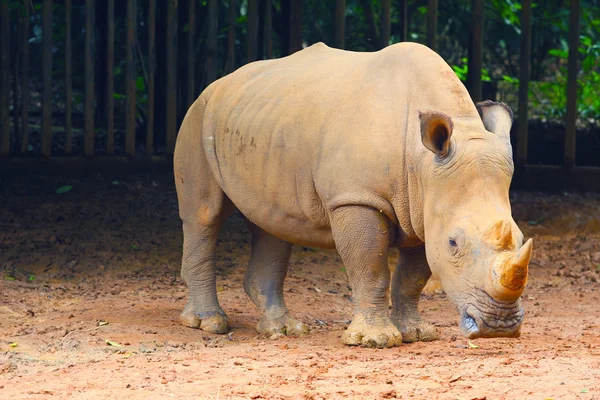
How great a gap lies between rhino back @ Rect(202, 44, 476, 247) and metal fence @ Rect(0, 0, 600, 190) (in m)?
3.30

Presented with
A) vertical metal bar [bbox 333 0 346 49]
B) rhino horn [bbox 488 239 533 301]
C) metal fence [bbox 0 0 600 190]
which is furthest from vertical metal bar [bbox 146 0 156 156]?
rhino horn [bbox 488 239 533 301]

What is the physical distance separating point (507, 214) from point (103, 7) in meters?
6.84

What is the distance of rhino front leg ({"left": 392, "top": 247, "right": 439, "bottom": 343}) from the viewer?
6465 mm

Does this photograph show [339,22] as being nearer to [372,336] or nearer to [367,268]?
[367,268]

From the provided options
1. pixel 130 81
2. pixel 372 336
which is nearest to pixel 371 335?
pixel 372 336

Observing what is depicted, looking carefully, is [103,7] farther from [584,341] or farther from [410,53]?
[584,341]

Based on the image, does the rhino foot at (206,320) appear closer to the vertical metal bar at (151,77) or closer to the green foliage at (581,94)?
the vertical metal bar at (151,77)

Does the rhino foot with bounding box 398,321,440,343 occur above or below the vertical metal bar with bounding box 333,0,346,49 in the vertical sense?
below

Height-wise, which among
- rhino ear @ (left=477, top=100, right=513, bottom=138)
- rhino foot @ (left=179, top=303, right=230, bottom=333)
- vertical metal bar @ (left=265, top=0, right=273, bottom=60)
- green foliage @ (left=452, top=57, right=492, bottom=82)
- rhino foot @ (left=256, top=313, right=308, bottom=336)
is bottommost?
rhino foot @ (left=179, top=303, right=230, bottom=333)

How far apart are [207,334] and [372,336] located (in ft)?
4.28

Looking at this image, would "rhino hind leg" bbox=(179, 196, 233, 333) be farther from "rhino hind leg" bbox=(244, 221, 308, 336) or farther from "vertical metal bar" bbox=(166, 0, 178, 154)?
"vertical metal bar" bbox=(166, 0, 178, 154)

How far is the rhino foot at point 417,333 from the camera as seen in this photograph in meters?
6.45

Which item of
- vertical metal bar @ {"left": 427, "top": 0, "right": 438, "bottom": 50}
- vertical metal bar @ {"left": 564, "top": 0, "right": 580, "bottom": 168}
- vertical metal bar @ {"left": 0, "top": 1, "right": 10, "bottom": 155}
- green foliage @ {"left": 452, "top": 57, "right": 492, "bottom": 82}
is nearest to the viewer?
→ vertical metal bar @ {"left": 0, "top": 1, "right": 10, "bottom": 155}

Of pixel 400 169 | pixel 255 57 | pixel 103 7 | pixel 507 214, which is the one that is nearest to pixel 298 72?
pixel 400 169
